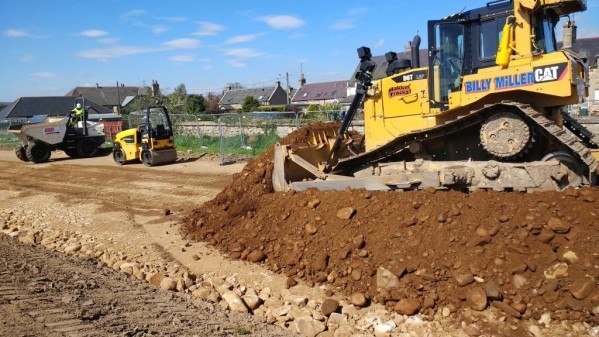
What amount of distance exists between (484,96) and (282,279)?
143 inches

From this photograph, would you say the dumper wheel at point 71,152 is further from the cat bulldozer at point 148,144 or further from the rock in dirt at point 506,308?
the rock in dirt at point 506,308

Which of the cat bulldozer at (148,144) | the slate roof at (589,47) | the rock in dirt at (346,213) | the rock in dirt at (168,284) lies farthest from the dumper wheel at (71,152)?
the slate roof at (589,47)

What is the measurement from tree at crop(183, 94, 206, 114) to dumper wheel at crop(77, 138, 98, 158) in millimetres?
25887

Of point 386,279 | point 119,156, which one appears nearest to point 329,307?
point 386,279

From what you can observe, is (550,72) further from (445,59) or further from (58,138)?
(58,138)

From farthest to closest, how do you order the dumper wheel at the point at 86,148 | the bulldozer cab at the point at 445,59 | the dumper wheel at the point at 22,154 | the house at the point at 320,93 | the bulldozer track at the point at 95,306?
the house at the point at 320,93
the dumper wheel at the point at 86,148
the dumper wheel at the point at 22,154
the bulldozer cab at the point at 445,59
the bulldozer track at the point at 95,306

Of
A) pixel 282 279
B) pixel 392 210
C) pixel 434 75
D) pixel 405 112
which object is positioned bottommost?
pixel 282 279

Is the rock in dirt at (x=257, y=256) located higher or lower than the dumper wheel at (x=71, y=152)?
lower

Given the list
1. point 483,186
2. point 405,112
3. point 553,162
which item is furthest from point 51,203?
point 553,162

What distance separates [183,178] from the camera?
47.3 ft

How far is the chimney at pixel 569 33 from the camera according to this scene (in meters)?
7.61

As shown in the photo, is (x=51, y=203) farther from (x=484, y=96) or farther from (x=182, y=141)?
(x=182, y=141)

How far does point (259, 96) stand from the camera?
3009 inches

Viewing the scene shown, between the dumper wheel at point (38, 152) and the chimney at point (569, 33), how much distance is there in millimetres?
20640
